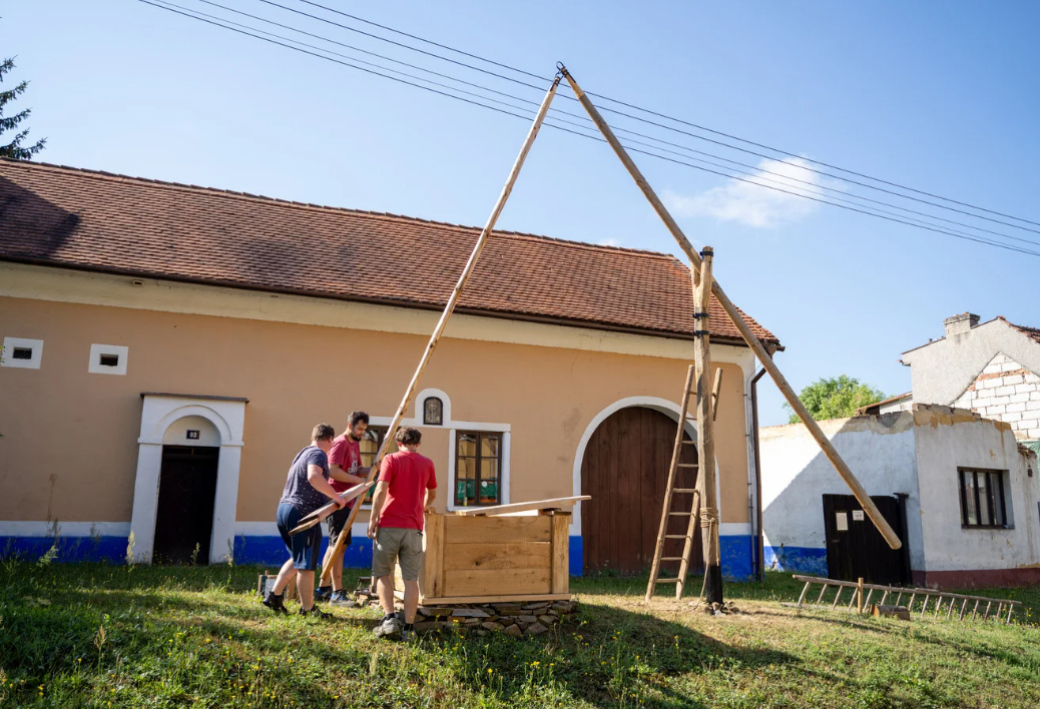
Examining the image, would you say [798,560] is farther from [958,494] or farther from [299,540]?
[299,540]

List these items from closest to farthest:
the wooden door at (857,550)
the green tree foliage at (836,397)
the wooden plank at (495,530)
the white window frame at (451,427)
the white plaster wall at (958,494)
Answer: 1. the wooden plank at (495,530)
2. the white window frame at (451,427)
3. the wooden door at (857,550)
4. the white plaster wall at (958,494)
5. the green tree foliage at (836,397)

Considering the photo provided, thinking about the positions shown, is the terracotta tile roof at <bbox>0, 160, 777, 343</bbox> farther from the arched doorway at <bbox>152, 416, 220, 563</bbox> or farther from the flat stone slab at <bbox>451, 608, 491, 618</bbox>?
the flat stone slab at <bbox>451, 608, 491, 618</bbox>

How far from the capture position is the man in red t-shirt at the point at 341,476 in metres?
7.94

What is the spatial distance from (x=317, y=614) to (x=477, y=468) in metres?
6.42

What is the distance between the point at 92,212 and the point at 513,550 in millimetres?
9876

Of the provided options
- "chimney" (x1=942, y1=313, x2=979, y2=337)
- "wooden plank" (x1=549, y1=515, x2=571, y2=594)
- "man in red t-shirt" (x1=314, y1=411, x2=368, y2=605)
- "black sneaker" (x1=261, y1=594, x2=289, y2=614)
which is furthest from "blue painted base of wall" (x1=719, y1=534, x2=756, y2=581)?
"chimney" (x1=942, y1=313, x2=979, y2=337)

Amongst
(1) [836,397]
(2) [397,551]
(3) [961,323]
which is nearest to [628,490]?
(2) [397,551]

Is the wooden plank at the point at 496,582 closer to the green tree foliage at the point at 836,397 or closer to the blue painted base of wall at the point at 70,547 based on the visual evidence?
the blue painted base of wall at the point at 70,547

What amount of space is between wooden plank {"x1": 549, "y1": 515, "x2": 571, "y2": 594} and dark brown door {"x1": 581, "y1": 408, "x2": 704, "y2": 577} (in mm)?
6233

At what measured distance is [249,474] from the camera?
40.1 ft

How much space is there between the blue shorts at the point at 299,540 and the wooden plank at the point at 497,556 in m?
1.19

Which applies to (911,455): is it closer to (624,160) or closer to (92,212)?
(624,160)

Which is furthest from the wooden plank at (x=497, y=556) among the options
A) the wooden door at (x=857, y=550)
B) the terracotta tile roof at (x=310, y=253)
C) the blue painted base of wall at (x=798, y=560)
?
the blue painted base of wall at (x=798, y=560)

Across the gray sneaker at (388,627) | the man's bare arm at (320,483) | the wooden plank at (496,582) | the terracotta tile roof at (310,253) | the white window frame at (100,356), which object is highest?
the terracotta tile roof at (310,253)
